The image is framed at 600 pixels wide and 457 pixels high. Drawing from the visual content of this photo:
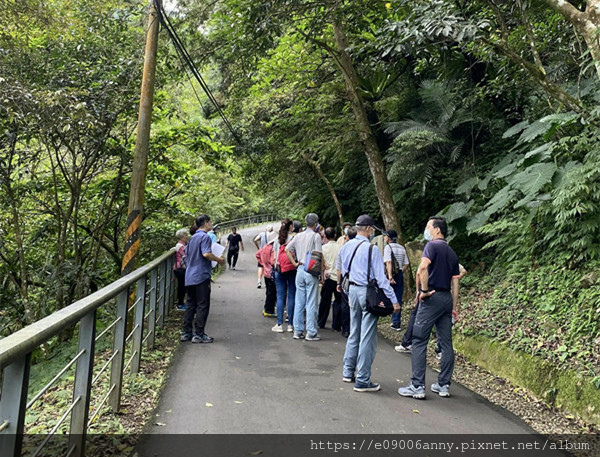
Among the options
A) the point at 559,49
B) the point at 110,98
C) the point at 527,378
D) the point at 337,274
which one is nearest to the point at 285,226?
the point at 337,274

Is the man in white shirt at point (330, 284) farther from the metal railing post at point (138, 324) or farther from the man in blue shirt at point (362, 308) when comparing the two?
the metal railing post at point (138, 324)

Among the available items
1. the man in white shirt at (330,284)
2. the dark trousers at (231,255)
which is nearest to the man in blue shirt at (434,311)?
the man in white shirt at (330,284)

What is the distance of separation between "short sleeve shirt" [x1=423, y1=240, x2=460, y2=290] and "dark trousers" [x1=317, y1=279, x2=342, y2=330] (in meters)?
3.37

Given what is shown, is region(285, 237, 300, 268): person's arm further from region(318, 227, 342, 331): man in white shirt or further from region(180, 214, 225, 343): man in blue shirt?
region(180, 214, 225, 343): man in blue shirt

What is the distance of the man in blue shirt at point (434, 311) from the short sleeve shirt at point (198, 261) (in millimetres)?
3431

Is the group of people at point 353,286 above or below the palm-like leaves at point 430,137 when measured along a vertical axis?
below

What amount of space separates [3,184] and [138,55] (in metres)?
3.58

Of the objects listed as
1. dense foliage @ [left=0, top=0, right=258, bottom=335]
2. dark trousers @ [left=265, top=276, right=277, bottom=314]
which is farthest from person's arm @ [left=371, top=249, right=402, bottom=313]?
dense foliage @ [left=0, top=0, right=258, bottom=335]

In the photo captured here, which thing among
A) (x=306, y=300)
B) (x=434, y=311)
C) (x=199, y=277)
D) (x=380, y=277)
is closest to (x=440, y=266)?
(x=434, y=311)

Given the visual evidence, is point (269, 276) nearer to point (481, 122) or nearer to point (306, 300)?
point (306, 300)

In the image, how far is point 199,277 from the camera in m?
6.99

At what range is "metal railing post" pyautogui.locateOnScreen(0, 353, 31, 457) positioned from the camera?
190 centimetres

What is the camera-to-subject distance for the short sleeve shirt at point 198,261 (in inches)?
275

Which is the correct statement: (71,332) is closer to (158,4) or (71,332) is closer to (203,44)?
(158,4)
